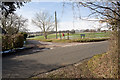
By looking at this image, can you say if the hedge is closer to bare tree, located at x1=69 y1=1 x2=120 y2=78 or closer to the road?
the road

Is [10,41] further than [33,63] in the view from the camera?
Yes

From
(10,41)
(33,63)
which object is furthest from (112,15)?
(10,41)

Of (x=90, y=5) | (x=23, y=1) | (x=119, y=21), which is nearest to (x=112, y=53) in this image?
(x=119, y=21)

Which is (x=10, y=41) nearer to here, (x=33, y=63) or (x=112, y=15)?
(x=33, y=63)

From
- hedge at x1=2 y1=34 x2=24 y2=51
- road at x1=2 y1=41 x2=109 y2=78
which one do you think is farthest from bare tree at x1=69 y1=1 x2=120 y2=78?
hedge at x1=2 y1=34 x2=24 y2=51

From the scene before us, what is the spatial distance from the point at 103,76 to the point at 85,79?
504 mm

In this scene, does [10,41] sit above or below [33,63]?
above

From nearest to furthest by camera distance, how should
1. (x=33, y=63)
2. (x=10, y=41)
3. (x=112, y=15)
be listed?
(x=112, y=15)
(x=33, y=63)
(x=10, y=41)

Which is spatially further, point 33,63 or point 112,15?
point 33,63

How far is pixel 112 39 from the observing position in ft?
8.37

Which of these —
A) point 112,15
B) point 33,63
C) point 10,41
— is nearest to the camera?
point 112,15

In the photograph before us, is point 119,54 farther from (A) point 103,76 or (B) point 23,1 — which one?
(B) point 23,1

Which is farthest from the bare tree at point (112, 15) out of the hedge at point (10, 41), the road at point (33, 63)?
the hedge at point (10, 41)

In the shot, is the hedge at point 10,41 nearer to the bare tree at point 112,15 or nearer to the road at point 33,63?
the road at point 33,63
